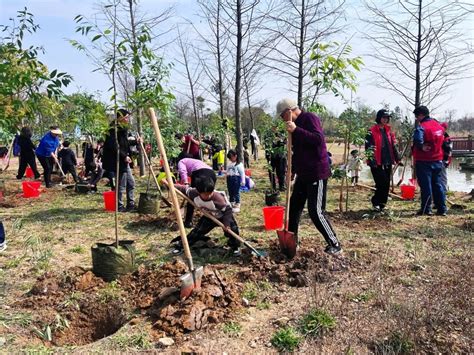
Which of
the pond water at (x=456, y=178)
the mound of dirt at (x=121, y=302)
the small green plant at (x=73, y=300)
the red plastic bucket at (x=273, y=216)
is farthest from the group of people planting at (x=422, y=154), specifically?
the pond water at (x=456, y=178)

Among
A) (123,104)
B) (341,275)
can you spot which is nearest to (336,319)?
(341,275)

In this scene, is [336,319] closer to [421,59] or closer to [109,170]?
[109,170]

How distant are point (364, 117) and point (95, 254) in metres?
4.93

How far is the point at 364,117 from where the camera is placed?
6.80 metres

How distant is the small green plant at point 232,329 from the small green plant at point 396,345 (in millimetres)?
979

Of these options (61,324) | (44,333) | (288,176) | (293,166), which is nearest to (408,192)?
(293,166)

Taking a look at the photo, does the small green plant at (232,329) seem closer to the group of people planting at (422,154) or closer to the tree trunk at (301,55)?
the group of people planting at (422,154)

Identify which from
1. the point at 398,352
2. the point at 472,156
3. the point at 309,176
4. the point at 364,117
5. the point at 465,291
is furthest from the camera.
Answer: the point at 472,156

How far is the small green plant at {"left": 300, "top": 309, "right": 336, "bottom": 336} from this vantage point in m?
2.88

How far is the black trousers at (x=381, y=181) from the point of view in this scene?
22.2ft

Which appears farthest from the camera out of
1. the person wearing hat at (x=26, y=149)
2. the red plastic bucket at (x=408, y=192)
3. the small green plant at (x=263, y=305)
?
the person wearing hat at (x=26, y=149)

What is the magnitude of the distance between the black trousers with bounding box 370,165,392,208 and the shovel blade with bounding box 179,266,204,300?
4465mm

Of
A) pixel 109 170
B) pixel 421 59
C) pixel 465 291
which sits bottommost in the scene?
pixel 465 291

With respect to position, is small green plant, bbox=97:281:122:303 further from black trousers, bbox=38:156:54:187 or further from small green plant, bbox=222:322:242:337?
black trousers, bbox=38:156:54:187
